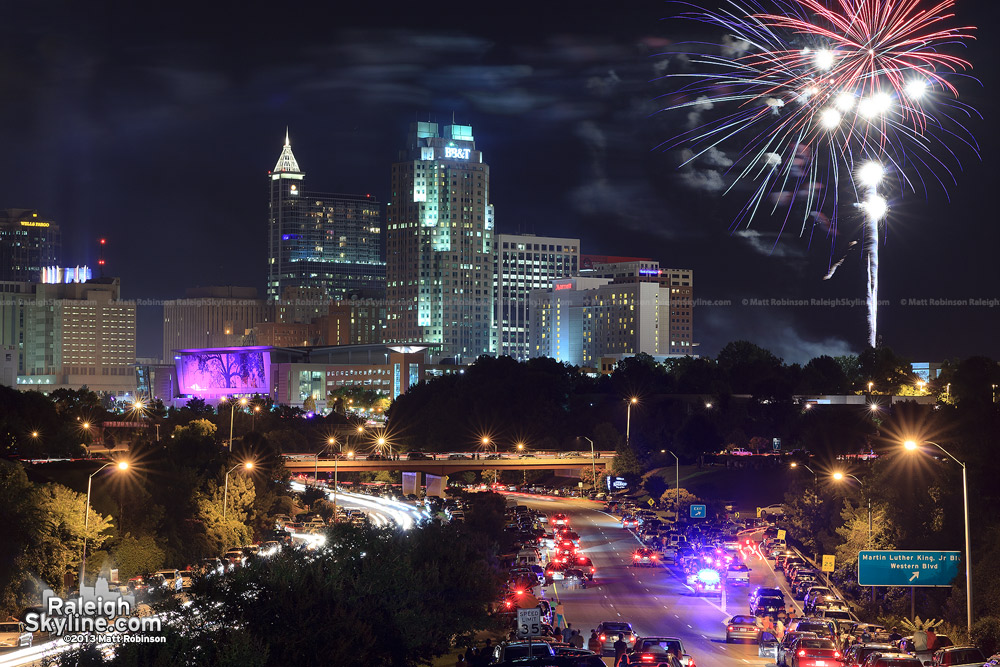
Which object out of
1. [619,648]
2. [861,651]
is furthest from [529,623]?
[861,651]

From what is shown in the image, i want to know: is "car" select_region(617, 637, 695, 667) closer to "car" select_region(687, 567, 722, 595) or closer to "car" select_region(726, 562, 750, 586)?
"car" select_region(687, 567, 722, 595)

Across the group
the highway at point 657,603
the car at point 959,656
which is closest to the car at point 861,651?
the car at point 959,656

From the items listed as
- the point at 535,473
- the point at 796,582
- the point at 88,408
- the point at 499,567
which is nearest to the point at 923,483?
the point at 796,582

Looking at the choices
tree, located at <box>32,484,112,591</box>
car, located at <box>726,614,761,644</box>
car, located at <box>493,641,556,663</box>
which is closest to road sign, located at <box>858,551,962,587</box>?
car, located at <box>726,614,761,644</box>

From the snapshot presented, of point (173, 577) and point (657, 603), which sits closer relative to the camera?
point (657, 603)

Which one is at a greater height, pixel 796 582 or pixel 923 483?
pixel 923 483

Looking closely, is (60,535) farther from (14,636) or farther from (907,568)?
(907,568)

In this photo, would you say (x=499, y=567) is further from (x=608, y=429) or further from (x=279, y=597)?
(x=608, y=429)
